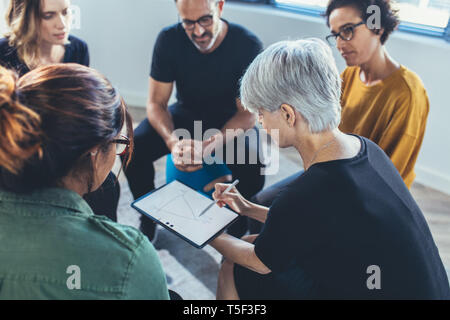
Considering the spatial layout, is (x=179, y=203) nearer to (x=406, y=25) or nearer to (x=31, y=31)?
(x=31, y=31)

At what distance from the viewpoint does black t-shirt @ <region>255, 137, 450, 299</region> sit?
89 centimetres

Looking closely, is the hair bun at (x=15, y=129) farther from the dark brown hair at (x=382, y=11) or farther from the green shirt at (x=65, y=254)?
the dark brown hair at (x=382, y=11)

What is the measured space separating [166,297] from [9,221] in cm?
32

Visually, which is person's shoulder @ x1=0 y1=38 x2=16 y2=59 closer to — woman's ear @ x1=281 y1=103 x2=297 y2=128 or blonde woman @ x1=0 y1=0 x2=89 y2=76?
blonde woman @ x1=0 y1=0 x2=89 y2=76

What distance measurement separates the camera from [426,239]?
0.97m

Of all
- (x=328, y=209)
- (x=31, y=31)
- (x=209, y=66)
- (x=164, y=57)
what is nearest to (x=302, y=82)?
(x=328, y=209)

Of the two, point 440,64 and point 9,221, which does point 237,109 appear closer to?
point 440,64

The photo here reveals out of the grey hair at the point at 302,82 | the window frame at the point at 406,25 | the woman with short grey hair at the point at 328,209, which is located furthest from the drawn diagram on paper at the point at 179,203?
the window frame at the point at 406,25

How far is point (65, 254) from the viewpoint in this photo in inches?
25.2

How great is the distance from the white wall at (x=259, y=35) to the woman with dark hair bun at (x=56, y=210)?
1890 millimetres

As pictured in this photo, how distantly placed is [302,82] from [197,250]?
3.60ft

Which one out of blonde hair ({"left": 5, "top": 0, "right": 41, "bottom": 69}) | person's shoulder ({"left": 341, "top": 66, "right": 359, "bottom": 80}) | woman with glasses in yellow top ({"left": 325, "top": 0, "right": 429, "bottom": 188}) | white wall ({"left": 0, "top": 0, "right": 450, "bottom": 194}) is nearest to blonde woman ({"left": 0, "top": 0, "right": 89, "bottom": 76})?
blonde hair ({"left": 5, "top": 0, "right": 41, "bottom": 69})
